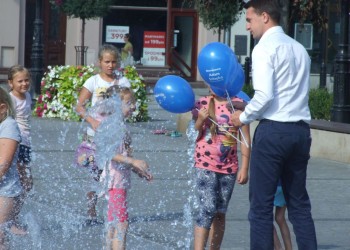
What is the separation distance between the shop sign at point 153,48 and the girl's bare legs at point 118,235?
2643 cm

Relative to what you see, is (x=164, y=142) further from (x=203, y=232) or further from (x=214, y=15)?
(x=214, y=15)

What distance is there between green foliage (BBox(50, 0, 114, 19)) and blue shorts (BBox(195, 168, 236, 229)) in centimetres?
2262

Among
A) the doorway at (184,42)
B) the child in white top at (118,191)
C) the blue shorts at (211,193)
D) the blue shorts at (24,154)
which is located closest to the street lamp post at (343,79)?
the blue shorts at (24,154)

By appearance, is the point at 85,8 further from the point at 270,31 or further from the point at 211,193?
the point at 270,31

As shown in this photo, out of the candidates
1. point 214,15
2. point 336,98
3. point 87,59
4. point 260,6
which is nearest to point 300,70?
point 260,6

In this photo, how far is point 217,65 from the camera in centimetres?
705

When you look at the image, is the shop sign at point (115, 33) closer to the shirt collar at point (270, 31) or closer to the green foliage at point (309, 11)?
the green foliage at point (309, 11)

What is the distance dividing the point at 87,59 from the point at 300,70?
86.3 ft

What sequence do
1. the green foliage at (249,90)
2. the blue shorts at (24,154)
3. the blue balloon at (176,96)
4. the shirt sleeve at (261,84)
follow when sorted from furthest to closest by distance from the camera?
the green foliage at (249,90), the blue shorts at (24,154), the blue balloon at (176,96), the shirt sleeve at (261,84)

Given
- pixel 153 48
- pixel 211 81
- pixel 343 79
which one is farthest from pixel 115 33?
pixel 211 81

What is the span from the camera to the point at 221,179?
7129 mm

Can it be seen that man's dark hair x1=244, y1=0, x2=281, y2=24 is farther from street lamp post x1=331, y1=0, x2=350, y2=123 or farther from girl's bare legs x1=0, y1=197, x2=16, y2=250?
A: street lamp post x1=331, y1=0, x2=350, y2=123

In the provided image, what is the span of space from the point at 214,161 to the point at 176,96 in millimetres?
555

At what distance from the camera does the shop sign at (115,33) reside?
3309 centimetres
